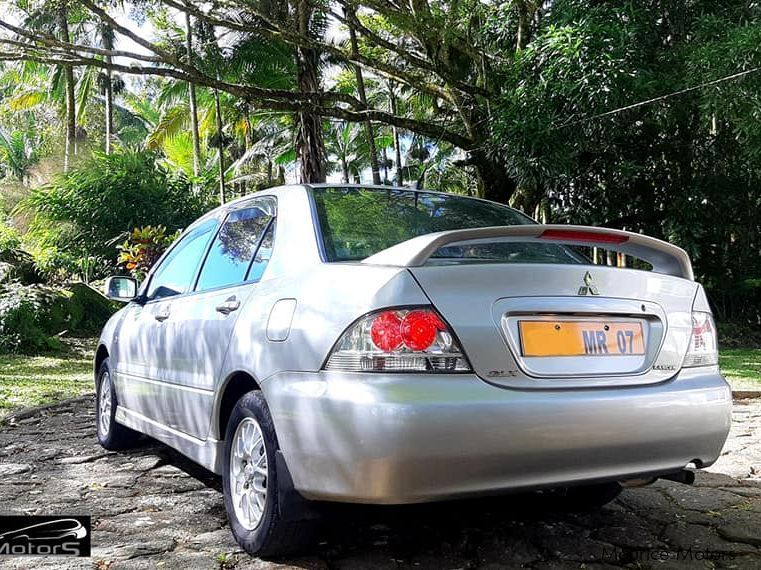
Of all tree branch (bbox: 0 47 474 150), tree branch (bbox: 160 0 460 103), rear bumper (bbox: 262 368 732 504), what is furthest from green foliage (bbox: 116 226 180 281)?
rear bumper (bbox: 262 368 732 504)

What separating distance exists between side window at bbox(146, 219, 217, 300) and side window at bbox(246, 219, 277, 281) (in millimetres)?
722

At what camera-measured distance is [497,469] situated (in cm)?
219

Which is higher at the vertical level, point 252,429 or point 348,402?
point 348,402

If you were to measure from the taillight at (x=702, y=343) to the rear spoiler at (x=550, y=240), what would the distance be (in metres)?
0.22

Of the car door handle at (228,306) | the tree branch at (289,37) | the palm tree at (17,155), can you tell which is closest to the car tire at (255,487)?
the car door handle at (228,306)

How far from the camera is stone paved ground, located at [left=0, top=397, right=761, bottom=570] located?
2.69m

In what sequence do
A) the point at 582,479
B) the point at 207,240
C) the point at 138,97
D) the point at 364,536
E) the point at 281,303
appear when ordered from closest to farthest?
the point at 582,479
the point at 281,303
the point at 364,536
the point at 207,240
the point at 138,97

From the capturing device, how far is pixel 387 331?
224 cm

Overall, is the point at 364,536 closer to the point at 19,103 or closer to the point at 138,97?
the point at 19,103

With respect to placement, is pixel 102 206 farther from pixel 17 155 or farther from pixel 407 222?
pixel 17 155

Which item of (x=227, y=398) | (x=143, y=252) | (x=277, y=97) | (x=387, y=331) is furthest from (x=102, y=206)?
(x=387, y=331)

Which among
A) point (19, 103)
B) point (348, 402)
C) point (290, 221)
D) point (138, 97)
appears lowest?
point (348, 402)

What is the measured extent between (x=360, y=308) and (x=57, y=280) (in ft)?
49.7

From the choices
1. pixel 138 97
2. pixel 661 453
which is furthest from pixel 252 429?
pixel 138 97
